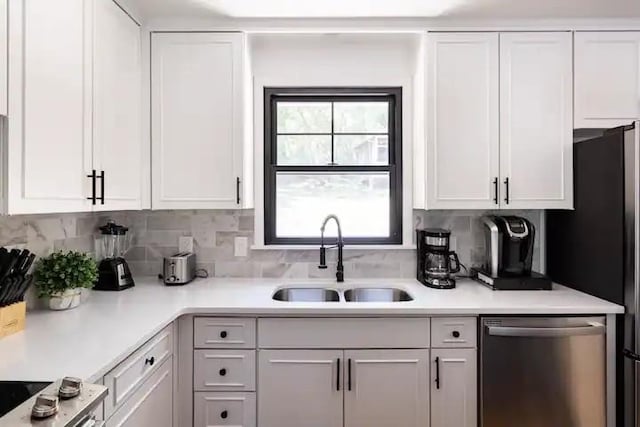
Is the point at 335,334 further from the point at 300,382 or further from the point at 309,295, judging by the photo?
the point at 309,295

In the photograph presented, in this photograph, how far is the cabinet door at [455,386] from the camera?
186 cm

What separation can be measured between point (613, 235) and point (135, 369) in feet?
7.12

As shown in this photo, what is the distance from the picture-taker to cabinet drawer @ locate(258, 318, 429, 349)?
187 centimetres

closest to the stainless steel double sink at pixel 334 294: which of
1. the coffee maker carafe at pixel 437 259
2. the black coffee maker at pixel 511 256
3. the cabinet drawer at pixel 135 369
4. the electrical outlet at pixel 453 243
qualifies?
the coffee maker carafe at pixel 437 259

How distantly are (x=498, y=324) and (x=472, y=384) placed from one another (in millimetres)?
316

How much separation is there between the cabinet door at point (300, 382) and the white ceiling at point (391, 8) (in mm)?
1786

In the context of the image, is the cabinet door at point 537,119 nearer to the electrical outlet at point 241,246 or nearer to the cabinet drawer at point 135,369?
the electrical outlet at point 241,246

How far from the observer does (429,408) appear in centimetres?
187

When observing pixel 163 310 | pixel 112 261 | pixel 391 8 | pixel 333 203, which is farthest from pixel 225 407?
pixel 391 8

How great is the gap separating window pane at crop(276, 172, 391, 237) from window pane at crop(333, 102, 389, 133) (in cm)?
31

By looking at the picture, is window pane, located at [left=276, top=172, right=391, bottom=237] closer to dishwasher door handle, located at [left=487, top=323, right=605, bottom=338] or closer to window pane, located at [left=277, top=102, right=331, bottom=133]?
window pane, located at [left=277, top=102, right=331, bottom=133]

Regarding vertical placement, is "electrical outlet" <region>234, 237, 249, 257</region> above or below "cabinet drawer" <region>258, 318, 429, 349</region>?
above

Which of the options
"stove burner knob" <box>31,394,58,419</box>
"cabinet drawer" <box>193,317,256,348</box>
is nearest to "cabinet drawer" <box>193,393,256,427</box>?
"cabinet drawer" <box>193,317,256,348</box>

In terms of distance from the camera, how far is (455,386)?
1.87 metres
